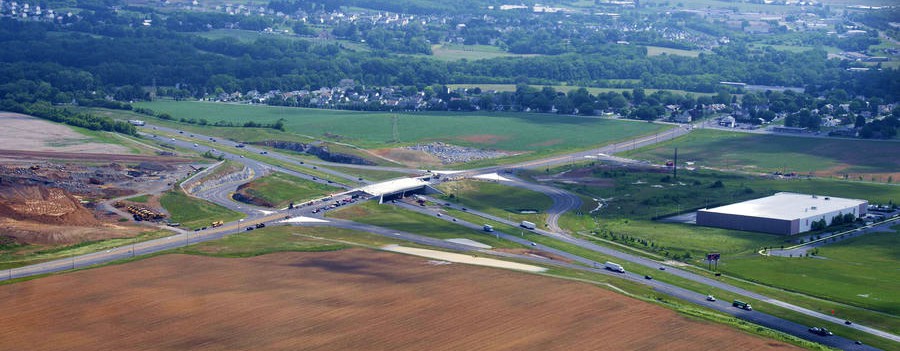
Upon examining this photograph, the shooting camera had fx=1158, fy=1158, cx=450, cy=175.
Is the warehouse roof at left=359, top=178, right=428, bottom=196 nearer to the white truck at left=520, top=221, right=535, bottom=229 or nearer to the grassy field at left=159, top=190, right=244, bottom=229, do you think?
the grassy field at left=159, top=190, right=244, bottom=229

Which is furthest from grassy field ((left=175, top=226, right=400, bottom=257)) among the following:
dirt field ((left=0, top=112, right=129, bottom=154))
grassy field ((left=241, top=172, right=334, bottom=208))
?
dirt field ((left=0, top=112, right=129, bottom=154))

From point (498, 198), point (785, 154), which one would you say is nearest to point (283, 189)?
point (498, 198)

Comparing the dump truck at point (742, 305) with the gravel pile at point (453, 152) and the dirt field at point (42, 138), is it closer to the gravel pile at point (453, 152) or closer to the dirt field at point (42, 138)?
the gravel pile at point (453, 152)

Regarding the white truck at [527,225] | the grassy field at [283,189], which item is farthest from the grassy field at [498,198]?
the grassy field at [283,189]

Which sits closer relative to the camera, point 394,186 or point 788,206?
point 788,206

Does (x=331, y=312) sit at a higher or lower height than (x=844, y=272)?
higher

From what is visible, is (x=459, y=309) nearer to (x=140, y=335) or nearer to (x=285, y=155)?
(x=140, y=335)

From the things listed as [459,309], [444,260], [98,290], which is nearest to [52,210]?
[98,290]

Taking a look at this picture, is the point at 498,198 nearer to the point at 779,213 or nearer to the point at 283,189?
the point at 283,189
